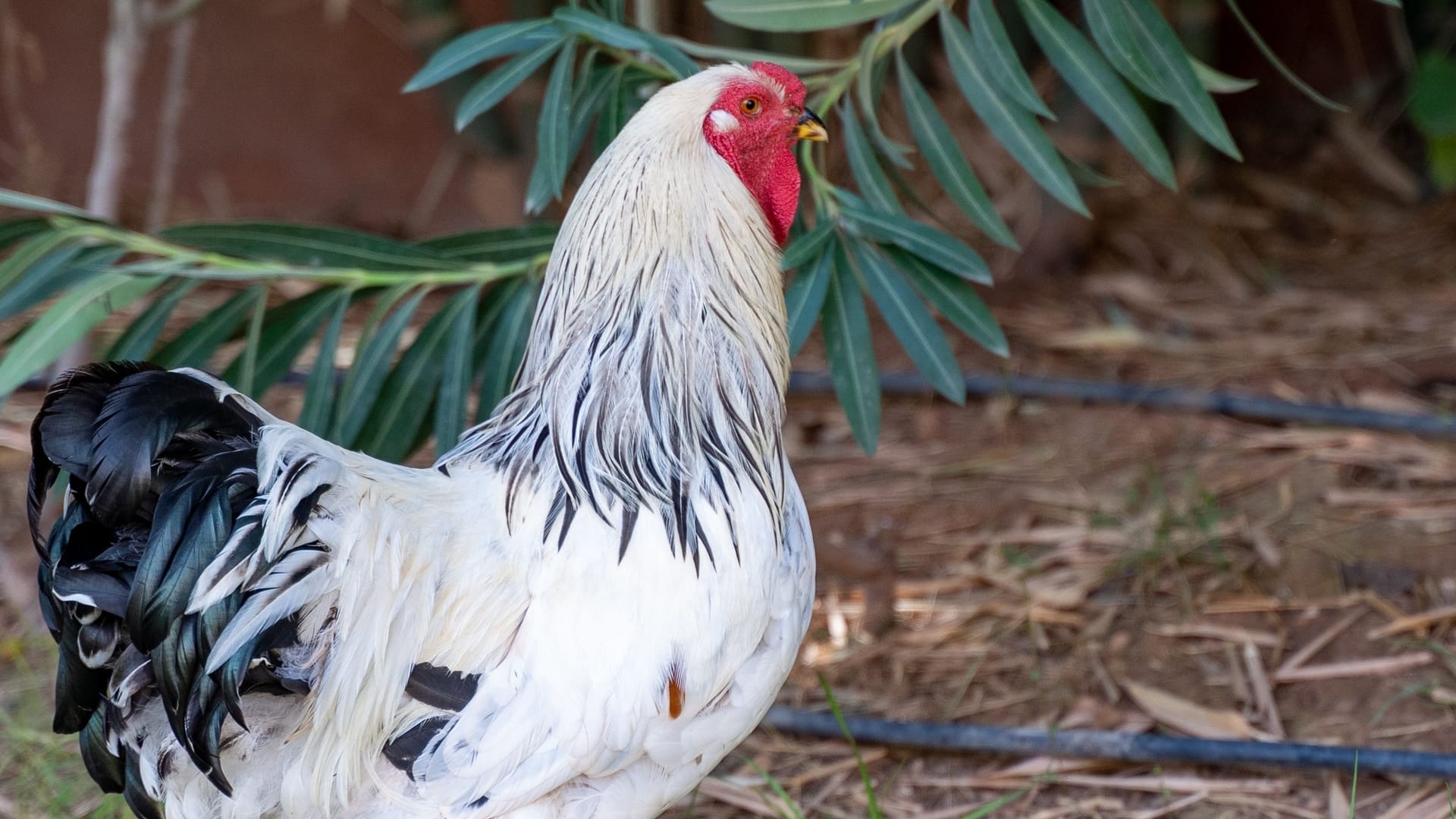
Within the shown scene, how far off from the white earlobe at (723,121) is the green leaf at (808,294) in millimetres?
506

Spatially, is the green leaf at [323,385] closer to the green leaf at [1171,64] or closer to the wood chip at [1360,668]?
the green leaf at [1171,64]

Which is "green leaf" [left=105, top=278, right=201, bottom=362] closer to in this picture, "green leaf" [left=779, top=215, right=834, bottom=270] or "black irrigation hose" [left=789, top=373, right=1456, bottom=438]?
"green leaf" [left=779, top=215, right=834, bottom=270]

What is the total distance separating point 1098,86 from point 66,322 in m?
2.30

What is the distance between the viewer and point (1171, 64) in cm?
276

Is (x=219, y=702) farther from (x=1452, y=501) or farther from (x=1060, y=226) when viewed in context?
(x=1060, y=226)

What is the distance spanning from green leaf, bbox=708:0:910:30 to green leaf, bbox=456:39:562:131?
1.28 feet

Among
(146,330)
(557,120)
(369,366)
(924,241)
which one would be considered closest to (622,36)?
(557,120)

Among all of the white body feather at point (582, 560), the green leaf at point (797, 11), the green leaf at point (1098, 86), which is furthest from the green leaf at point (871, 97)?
the white body feather at point (582, 560)

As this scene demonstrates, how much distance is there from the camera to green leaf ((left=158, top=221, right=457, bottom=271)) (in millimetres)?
3020

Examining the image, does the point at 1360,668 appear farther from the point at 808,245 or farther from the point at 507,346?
the point at 507,346

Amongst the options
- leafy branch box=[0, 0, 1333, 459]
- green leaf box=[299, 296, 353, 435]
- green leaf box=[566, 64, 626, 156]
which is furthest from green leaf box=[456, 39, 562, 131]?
green leaf box=[299, 296, 353, 435]

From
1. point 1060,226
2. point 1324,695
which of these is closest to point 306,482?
point 1324,695

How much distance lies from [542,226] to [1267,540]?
2.25m

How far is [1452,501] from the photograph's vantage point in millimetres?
3783
